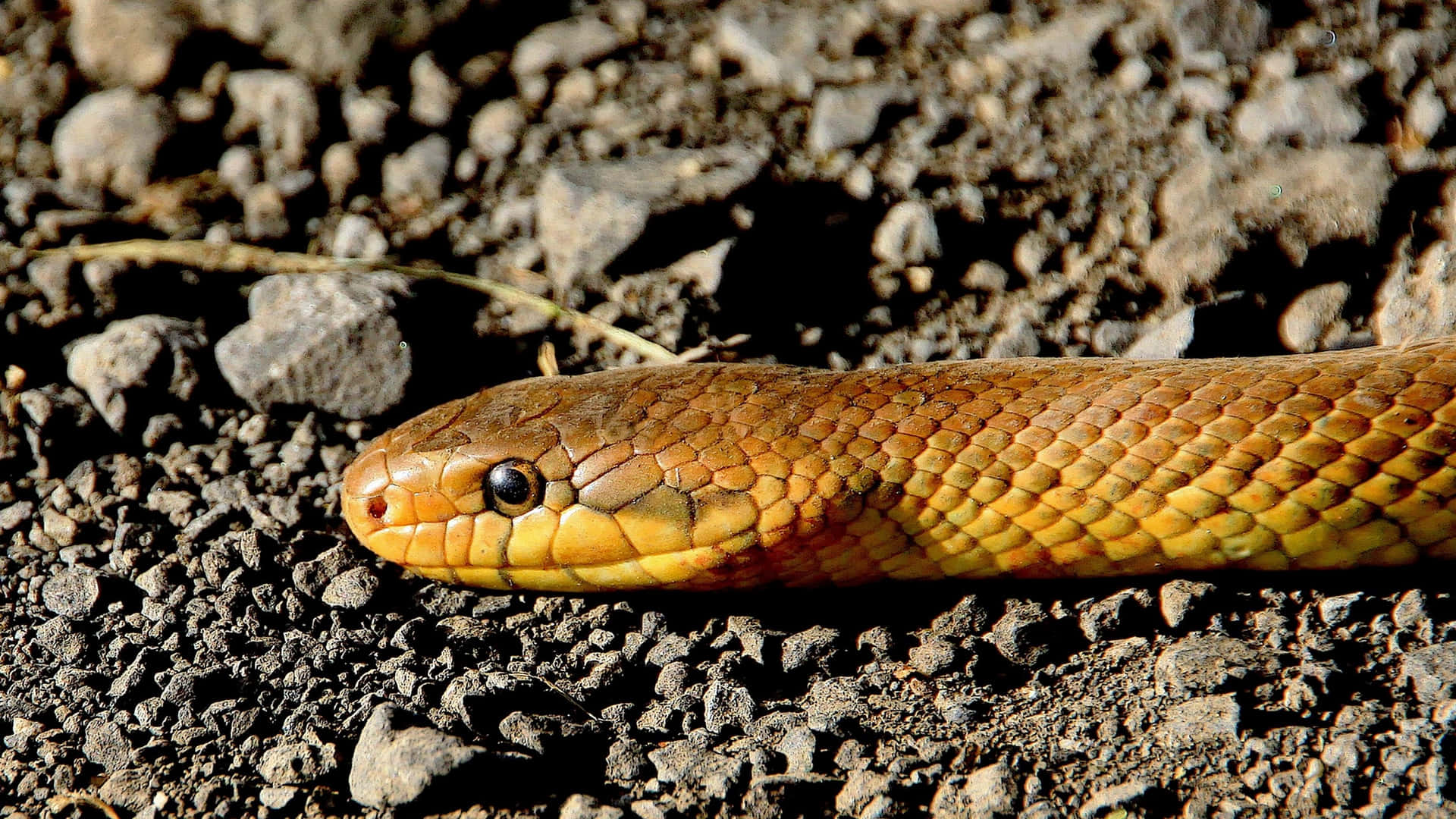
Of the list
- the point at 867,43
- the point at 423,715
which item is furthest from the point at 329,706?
the point at 867,43

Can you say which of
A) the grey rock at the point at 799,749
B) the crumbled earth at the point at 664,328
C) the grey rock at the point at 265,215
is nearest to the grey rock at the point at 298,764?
the crumbled earth at the point at 664,328

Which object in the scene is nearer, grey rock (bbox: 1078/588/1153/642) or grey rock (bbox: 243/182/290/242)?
grey rock (bbox: 1078/588/1153/642)

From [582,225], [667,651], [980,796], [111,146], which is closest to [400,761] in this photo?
[667,651]

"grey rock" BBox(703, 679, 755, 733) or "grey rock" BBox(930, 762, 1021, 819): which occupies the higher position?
"grey rock" BBox(930, 762, 1021, 819)

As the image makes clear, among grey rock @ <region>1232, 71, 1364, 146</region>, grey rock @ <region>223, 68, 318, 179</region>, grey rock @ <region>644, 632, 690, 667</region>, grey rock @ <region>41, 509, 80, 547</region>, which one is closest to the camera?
grey rock @ <region>644, 632, 690, 667</region>

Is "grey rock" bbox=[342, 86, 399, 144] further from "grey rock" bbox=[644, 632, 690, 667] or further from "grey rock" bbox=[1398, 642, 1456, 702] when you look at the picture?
"grey rock" bbox=[1398, 642, 1456, 702]

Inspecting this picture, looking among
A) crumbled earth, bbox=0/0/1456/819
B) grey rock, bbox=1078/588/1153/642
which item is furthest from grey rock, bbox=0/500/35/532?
grey rock, bbox=1078/588/1153/642

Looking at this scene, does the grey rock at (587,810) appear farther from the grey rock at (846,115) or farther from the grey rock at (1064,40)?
the grey rock at (1064,40)

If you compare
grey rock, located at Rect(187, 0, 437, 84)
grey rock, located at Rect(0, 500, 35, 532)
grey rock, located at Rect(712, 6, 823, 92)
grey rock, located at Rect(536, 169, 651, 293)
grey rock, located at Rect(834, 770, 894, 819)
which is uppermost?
grey rock, located at Rect(712, 6, 823, 92)
